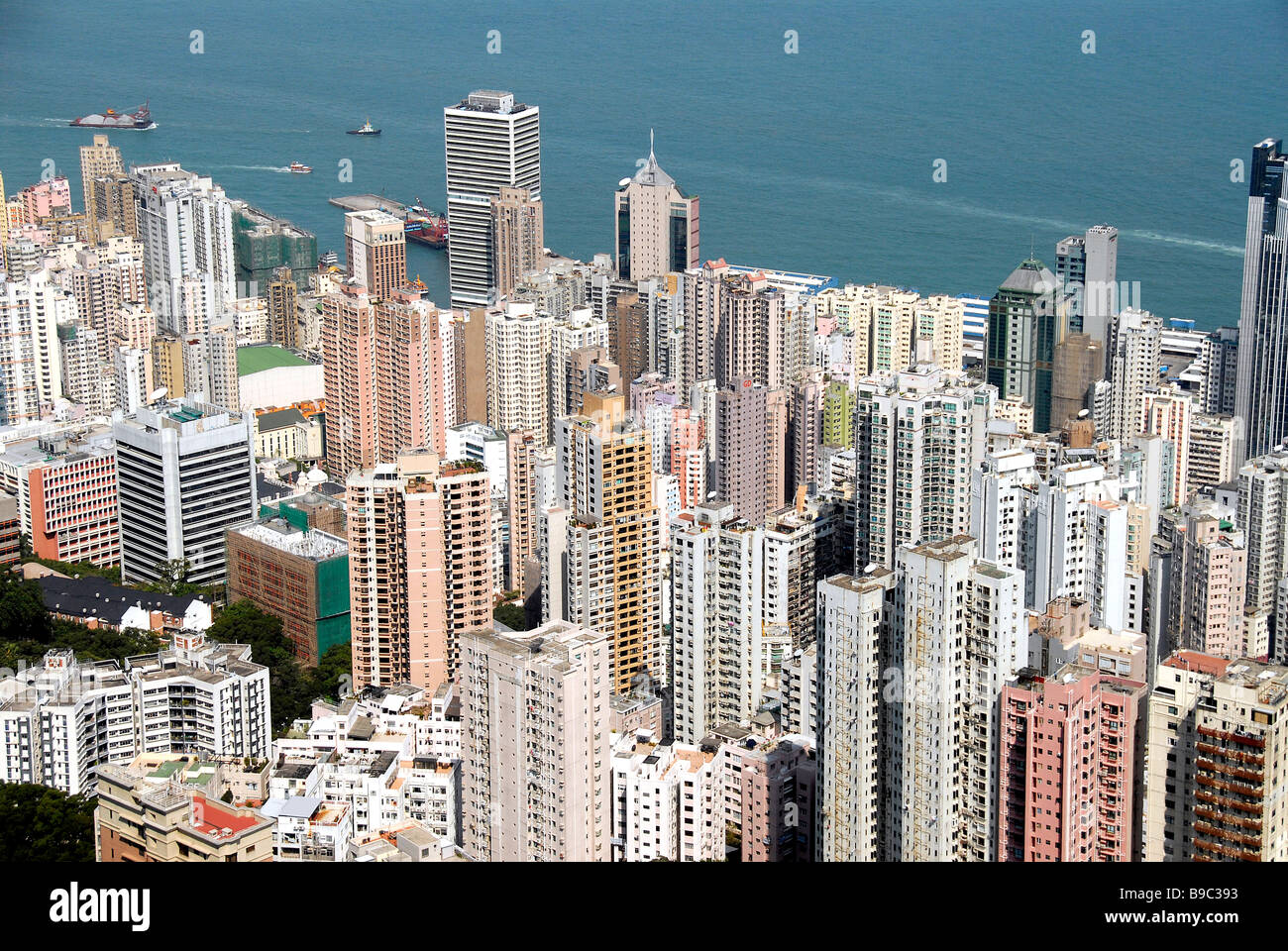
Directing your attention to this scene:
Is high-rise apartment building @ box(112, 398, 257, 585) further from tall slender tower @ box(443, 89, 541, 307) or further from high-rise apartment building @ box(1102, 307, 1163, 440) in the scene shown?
tall slender tower @ box(443, 89, 541, 307)

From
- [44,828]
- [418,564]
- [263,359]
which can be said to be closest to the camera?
[44,828]

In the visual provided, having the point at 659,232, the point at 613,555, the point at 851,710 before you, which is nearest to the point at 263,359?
the point at 659,232

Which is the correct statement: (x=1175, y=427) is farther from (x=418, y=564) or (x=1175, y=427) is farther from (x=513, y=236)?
(x=513, y=236)

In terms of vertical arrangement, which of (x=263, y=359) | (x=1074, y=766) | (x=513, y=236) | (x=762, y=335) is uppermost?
(x=513, y=236)

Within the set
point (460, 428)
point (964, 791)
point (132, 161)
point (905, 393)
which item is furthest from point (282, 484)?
point (132, 161)

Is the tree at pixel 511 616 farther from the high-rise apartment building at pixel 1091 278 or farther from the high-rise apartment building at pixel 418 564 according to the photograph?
the high-rise apartment building at pixel 1091 278

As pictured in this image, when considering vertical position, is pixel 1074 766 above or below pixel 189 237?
below

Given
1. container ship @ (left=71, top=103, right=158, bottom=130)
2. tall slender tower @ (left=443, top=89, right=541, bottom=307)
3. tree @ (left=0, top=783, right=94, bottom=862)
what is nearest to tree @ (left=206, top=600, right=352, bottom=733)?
tree @ (left=0, top=783, right=94, bottom=862)
